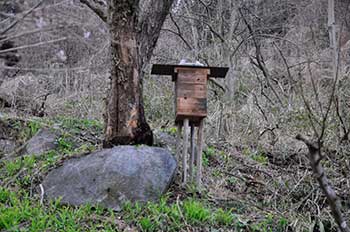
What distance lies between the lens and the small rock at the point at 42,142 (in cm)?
523

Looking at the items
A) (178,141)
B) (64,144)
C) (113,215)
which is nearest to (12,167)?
(64,144)

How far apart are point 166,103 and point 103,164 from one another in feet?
13.1

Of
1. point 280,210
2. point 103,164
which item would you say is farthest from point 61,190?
point 280,210

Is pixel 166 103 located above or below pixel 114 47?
below

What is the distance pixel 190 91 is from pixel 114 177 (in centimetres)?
113

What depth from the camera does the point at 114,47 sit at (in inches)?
184

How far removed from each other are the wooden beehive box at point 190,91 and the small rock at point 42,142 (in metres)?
1.64

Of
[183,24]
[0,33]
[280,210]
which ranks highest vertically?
[183,24]

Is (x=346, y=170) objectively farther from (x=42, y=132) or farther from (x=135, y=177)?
(x=42, y=132)

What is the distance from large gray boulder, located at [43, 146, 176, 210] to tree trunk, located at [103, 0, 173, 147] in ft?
0.86

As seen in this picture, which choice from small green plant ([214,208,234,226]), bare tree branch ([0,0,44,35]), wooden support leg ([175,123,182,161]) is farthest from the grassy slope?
bare tree branch ([0,0,44,35])

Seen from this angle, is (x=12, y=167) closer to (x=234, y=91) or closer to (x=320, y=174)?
(x=320, y=174)

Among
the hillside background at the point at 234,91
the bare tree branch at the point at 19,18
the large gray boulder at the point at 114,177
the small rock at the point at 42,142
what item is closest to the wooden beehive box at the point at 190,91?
the large gray boulder at the point at 114,177

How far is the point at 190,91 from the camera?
178 inches
